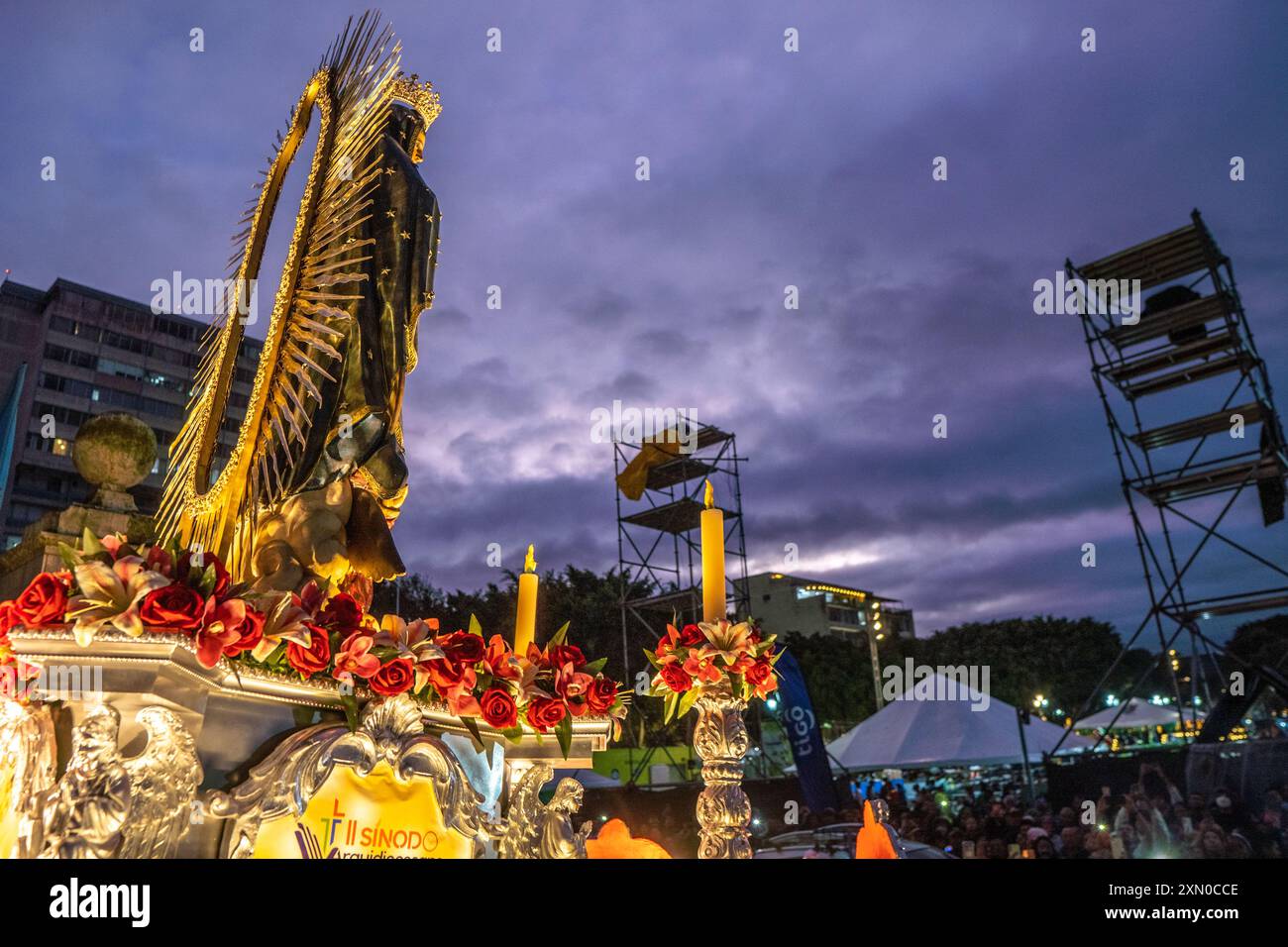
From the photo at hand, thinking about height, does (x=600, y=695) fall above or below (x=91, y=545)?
below

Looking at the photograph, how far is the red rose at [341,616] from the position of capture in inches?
95.4

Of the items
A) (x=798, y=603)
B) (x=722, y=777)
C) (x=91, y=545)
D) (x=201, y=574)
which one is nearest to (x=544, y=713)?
(x=722, y=777)

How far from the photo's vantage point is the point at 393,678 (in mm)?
2330

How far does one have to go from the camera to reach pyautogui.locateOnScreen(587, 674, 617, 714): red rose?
9.74 ft

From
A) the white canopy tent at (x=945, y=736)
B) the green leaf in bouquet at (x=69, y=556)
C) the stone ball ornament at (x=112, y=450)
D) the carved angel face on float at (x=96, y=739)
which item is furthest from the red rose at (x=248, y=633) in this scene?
the white canopy tent at (x=945, y=736)

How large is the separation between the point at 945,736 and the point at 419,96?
12842 mm

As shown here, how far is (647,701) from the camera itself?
974 inches

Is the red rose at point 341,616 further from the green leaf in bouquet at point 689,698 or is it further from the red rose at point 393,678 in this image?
the green leaf in bouquet at point 689,698

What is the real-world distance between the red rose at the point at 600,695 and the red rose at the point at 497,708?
391 mm

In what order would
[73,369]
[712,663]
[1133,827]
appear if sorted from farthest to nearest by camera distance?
[73,369] < [1133,827] < [712,663]

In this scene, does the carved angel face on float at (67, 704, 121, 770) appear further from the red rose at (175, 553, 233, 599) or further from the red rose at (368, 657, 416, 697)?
the red rose at (368, 657, 416, 697)

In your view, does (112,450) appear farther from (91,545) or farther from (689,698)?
(689,698)
